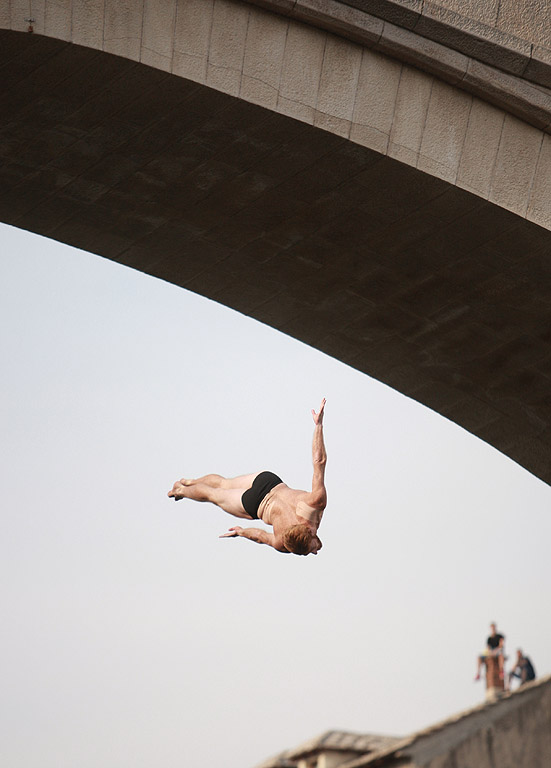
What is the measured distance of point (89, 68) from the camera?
928cm

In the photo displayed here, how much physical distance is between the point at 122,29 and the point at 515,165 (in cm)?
→ 335

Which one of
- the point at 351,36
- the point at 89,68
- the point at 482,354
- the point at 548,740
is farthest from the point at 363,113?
the point at 548,740

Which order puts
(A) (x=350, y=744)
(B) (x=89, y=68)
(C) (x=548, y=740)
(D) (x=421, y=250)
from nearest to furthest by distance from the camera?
(B) (x=89, y=68), (D) (x=421, y=250), (C) (x=548, y=740), (A) (x=350, y=744)

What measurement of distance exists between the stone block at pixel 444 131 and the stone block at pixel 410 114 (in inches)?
1.9

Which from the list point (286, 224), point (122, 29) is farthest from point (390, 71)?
point (122, 29)

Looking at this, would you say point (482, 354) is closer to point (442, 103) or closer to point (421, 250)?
point (421, 250)

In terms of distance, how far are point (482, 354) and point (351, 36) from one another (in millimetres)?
4107

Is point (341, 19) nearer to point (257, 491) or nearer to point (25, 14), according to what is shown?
point (25, 14)

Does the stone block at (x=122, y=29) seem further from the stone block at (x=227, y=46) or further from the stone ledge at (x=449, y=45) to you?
the stone ledge at (x=449, y=45)

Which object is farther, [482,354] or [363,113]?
[482,354]

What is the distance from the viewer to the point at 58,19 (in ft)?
29.1

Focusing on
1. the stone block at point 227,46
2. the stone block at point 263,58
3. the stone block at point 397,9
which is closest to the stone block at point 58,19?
the stone block at point 227,46

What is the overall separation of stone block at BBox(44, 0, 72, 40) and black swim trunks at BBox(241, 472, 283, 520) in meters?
4.82

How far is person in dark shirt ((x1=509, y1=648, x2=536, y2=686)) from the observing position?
32.0m
